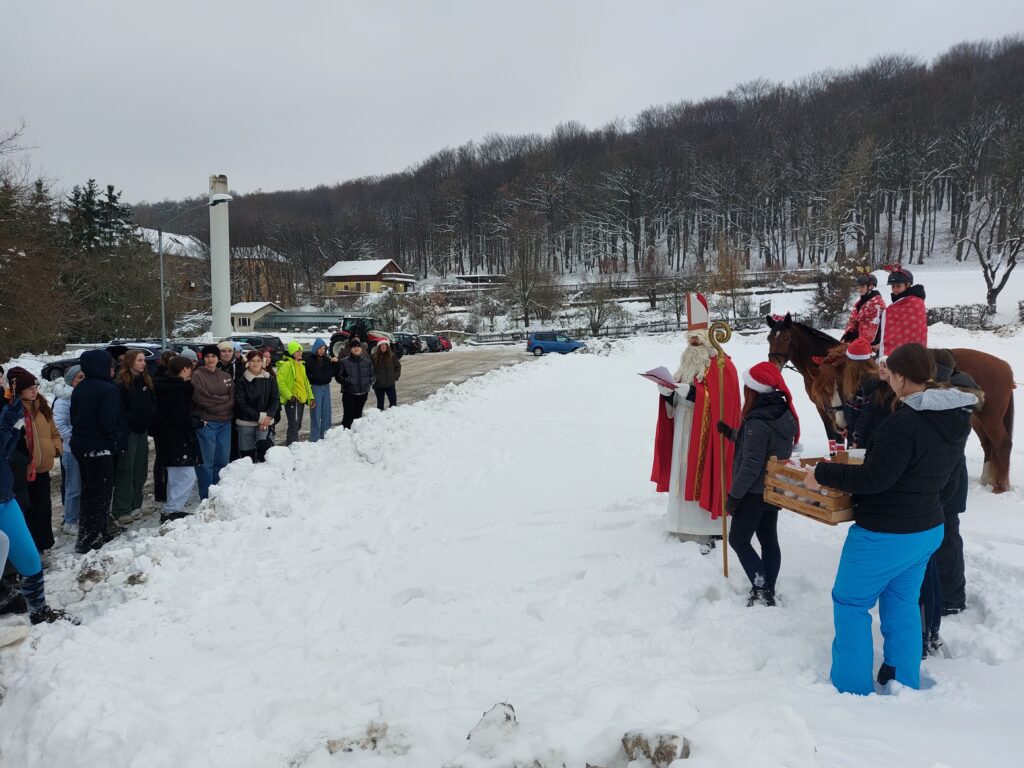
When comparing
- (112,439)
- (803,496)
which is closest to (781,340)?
(803,496)

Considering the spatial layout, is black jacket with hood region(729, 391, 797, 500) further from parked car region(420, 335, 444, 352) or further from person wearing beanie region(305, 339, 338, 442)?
parked car region(420, 335, 444, 352)

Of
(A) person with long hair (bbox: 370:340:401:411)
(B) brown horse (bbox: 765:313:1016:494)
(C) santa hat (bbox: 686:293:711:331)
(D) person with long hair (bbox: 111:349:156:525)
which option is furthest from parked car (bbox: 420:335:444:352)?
(C) santa hat (bbox: 686:293:711:331)

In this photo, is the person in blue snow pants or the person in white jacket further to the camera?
the person in white jacket

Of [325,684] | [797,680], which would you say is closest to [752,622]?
[797,680]

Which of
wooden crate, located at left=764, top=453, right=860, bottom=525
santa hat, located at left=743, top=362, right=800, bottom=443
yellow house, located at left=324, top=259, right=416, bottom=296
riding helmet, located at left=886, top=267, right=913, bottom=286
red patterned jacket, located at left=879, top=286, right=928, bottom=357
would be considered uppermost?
yellow house, located at left=324, top=259, right=416, bottom=296

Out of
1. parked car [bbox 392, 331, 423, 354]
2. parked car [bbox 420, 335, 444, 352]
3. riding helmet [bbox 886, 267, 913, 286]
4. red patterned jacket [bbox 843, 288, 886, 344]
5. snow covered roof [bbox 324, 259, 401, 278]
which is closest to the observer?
riding helmet [bbox 886, 267, 913, 286]

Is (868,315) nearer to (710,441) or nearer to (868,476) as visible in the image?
(710,441)

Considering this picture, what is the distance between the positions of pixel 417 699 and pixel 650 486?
4334 mm

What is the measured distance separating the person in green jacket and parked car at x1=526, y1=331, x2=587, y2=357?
2586 cm

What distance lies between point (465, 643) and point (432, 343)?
3724 cm

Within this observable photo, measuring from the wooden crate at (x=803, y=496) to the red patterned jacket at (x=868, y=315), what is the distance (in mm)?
3576

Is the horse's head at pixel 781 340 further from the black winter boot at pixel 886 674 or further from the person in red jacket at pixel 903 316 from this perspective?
the black winter boot at pixel 886 674

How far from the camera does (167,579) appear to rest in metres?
4.58

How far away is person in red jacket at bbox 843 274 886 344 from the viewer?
6.54m
